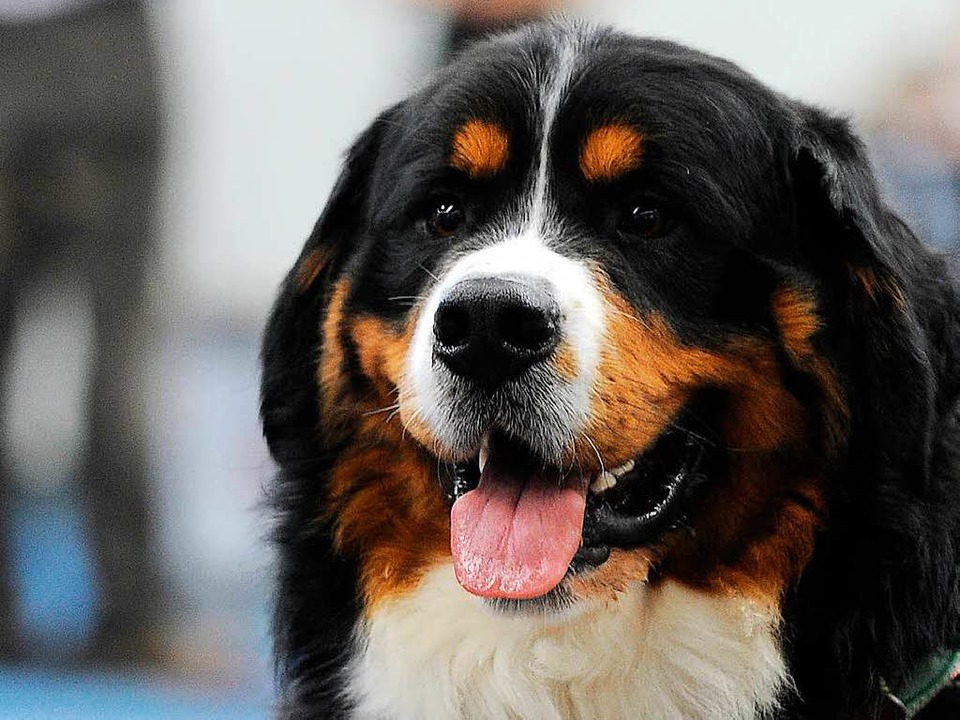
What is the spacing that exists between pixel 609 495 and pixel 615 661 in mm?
300

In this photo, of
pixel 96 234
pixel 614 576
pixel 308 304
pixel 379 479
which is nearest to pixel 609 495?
pixel 614 576

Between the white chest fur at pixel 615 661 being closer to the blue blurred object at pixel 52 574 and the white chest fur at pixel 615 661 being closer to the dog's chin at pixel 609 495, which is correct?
the dog's chin at pixel 609 495

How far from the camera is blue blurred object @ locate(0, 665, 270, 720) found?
3760 millimetres

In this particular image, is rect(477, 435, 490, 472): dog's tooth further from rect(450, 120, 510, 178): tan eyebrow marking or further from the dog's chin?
rect(450, 120, 510, 178): tan eyebrow marking

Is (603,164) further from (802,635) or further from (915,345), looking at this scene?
(802,635)

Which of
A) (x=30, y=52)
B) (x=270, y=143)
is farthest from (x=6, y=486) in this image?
(x=270, y=143)

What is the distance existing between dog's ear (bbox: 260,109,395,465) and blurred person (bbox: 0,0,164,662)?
176 centimetres

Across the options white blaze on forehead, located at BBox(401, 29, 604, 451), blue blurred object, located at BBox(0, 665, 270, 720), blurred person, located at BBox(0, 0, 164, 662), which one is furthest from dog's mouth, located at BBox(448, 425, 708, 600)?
blurred person, located at BBox(0, 0, 164, 662)

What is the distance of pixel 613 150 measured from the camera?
7.97ft

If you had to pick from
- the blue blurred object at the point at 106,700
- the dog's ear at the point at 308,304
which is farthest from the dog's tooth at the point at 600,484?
the blue blurred object at the point at 106,700

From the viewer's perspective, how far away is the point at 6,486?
4.70m

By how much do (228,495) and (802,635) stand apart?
3.00 metres

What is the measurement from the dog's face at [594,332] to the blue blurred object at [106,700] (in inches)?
60.1

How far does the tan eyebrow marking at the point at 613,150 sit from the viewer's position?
2424 millimetres
